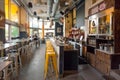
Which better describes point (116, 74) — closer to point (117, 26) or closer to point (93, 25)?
point (117, 26)

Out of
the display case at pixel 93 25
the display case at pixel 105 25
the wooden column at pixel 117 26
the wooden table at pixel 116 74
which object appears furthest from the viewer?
the display case at pixel 93 25

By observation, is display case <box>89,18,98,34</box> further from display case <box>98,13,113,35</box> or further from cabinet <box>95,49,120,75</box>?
cabinet <box>95,49,120,75</box>

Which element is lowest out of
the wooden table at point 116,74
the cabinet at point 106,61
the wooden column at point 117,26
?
the wooden table at point 116,74

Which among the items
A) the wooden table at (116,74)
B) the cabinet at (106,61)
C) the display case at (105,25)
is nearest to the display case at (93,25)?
the display case at (105,25)

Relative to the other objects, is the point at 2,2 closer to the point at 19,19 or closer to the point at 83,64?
the point at 83,64

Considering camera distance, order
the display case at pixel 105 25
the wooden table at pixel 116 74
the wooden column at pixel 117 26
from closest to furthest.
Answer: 1. the wooden table at pixel 116 74
2. the wooden column at pixel 117 26
3. the display case at pixel 105 25

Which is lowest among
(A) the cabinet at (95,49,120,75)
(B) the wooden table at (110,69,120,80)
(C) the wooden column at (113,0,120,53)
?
(B) the wooden table at (110,69,120,80)

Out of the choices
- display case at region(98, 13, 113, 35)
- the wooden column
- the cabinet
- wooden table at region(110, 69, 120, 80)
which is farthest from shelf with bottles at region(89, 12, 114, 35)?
wooden table at region(110, 69, 120, 80)

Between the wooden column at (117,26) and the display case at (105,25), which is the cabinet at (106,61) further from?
the display case at (105,25)

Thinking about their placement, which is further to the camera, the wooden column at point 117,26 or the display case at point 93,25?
the display case at point 93,25

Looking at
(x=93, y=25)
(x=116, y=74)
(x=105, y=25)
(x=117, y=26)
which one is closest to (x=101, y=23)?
(x=105, y=25)

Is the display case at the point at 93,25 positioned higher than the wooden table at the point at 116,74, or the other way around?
the display case at the point at 93,25

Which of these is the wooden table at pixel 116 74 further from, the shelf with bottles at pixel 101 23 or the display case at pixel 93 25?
the display case at pixel 93 25

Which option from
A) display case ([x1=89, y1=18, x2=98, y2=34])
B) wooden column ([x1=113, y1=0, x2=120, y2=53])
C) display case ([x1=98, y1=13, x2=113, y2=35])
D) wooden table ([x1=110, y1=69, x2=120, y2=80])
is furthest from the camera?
display case ([x1=89, y1=18, x2=98, y2=34])
